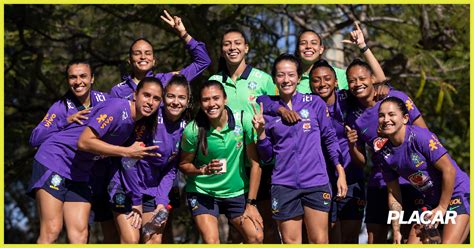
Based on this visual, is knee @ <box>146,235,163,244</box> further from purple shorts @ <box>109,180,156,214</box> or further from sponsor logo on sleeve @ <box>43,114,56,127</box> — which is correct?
sponsor logo on sleeve @ <box>43,114,56,127</box>

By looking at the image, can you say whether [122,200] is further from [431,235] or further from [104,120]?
[431,235]

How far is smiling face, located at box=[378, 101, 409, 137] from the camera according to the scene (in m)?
9.12

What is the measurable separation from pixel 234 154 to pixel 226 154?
0.09 m

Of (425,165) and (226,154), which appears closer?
(425,165)

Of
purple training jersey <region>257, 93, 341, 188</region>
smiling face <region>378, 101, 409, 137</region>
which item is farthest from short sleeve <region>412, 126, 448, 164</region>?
purple training jersey <region>257, 93, 341, 188</region>

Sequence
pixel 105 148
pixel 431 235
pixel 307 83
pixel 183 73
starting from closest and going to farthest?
pixel 105 148 < pixel 431 235 < pixel 307 83 < pixel 183 73

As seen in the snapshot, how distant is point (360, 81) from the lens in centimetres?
977

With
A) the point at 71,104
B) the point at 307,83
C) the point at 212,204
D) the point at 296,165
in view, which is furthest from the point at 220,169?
the point at 71,104

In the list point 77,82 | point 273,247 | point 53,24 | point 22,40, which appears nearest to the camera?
point 273,247

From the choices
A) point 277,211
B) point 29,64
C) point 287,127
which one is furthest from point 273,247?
point 29,64

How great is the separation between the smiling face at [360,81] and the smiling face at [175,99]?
1.76 m

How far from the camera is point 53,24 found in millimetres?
17328

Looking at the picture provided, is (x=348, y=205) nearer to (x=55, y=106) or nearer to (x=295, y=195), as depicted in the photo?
(x=295, y=195)

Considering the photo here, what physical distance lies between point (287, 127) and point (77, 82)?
2227 millimetres
